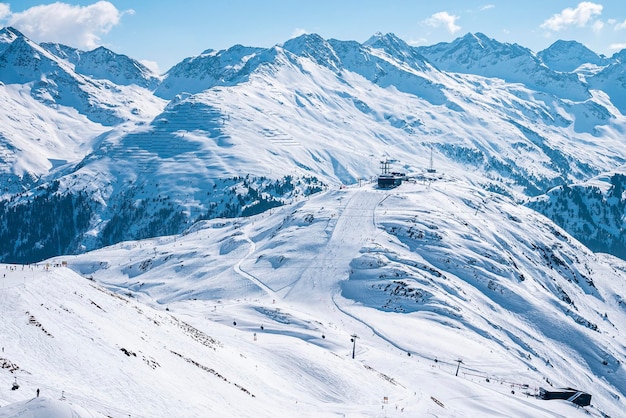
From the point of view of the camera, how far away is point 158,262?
148750 millimetres

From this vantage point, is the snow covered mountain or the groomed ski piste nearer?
the groomed ski piste

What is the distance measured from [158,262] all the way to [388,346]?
7686cm

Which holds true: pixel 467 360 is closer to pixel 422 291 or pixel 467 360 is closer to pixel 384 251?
pixel 422 291

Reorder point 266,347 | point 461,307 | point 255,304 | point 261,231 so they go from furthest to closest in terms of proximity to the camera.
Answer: point 261,231, point 461,307, point 255,304, point 266,347

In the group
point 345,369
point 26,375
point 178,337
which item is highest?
point 26,375

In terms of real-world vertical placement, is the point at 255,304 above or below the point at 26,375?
below

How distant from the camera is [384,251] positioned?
12900cm

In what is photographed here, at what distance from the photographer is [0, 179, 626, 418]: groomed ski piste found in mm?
44938

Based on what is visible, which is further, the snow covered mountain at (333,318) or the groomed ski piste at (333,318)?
the snow covered mountain at (333,318)

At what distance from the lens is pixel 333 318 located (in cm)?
10325

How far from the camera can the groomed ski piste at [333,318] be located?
147 ft

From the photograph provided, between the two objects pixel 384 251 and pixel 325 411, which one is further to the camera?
pixel 384 251

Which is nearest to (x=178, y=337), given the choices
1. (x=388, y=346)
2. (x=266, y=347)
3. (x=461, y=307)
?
(x=266, y=347)

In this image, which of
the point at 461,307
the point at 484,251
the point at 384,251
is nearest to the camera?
the point at 461,307
